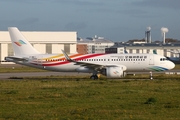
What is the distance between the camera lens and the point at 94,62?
1992 inches

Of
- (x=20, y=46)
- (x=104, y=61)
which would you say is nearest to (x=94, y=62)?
(x=104, y=61)

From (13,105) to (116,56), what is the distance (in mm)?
27106

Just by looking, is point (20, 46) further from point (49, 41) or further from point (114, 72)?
point (49, 41)

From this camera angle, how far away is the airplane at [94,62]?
49.2 metres

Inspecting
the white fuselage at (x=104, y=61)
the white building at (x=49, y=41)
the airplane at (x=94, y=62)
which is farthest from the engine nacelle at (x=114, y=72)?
the white building at (x=49, y=41)

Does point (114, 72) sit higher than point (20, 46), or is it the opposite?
point (20, 46)

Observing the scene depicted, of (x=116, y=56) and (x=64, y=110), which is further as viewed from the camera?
(x=116, y=56)

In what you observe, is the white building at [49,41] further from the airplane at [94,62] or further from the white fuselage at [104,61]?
the white fuselage at [104,61]

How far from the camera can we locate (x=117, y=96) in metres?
28.8

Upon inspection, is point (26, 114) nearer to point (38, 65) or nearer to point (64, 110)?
point (64, 110)

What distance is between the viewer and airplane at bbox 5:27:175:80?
4925 cm

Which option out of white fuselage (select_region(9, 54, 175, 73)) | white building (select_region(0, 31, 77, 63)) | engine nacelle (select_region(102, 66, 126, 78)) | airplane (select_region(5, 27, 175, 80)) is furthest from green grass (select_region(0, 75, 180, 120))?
white building (select_region(0, 31, 77, 63))

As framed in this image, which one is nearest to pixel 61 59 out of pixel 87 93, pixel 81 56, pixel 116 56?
pixel 81 56

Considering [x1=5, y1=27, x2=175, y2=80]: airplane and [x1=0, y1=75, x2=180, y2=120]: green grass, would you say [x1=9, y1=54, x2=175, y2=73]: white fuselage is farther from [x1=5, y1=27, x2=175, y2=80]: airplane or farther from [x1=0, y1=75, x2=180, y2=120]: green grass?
[x1=0, y1=75, x2=180, y2=120]: green grass
